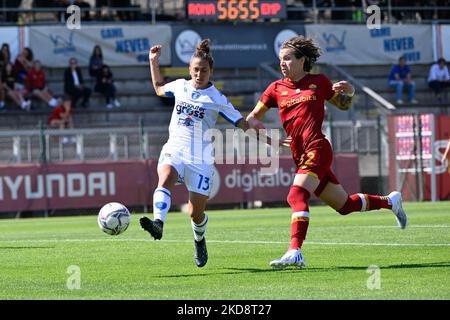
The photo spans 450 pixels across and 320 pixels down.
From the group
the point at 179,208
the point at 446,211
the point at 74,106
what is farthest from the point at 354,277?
the point at 74,106

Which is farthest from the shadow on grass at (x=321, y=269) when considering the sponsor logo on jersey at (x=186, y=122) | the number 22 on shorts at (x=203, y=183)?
the sponsor logo on jersey at (x=186, y=122)

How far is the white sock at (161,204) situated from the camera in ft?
36.1

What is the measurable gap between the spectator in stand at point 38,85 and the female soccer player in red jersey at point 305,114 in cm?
1994

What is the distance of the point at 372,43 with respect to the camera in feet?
121

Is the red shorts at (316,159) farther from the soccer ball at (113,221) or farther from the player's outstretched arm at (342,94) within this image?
the soccer ball at (113,221)

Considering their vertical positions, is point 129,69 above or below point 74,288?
above

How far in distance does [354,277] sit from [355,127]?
20.4 metres

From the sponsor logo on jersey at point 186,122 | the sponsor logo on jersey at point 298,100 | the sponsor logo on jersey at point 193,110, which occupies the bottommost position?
the sponsor logo on jersey at point 186,122

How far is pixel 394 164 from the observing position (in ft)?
99.0

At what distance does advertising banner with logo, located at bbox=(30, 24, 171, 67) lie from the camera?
108 ft

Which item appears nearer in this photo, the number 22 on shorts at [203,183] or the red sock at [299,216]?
the red sock at [299,216]

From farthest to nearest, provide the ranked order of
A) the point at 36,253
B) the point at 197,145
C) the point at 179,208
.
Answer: the point at 179,208 < the point at 36,253 < the point at 197,145

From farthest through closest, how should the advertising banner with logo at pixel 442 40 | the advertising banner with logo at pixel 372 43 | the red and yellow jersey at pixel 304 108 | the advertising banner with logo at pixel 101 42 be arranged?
the advertising banner with logo at pixel 442 40, the advertising banner with logo at pixel 372 43, the advertising banner with logo at pixel 101 42, the red and yellow jersey at pixel 304 108

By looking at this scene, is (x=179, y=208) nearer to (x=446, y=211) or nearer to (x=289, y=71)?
(x=446, y=211)
